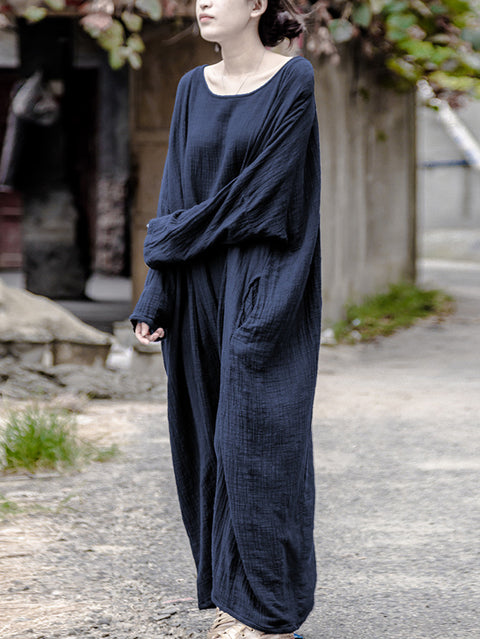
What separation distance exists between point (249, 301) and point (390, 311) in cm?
666

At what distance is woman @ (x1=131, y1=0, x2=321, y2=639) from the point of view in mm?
2287

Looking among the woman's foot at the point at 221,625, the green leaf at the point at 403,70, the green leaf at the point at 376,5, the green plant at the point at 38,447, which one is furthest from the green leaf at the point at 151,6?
the woman's foot at the point at 221,625

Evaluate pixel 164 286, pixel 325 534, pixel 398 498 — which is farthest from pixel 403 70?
pixel 164 286

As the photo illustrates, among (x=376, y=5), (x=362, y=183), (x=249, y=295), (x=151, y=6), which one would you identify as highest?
(x=376, y=5)

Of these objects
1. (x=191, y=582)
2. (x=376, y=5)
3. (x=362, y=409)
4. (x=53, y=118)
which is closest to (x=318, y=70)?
(x=376, y=5)

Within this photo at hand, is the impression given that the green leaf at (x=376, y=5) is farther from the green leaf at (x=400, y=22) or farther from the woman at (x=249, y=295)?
the woman at (x=249, y=295)

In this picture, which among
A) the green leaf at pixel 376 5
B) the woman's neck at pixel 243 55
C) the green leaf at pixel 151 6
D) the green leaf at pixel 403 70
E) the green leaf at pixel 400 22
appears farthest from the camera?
the green leaf at pixel 403 70

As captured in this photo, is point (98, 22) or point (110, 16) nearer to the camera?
point (98, 22)

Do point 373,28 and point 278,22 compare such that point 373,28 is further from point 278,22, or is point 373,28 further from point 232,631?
point 232,631

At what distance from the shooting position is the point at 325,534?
11.5 ft

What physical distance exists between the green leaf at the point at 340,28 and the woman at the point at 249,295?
180 inches

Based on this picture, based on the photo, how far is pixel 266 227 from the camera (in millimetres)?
2283

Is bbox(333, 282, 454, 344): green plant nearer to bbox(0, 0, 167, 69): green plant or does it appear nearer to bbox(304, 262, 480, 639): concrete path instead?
bbox(304, 262, 480, 639): concrete path

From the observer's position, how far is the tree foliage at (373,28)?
245 inches
